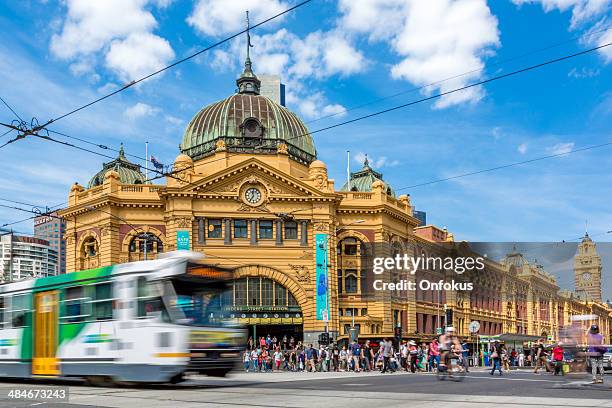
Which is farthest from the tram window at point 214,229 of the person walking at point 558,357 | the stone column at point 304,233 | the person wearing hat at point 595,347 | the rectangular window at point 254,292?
the person wearing hat at point 595,347

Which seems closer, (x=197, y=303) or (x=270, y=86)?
(x=197, y=303)

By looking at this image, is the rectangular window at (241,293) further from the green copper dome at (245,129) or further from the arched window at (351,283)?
the green copper dome at (245,129)

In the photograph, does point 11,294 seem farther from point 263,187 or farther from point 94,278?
point 263,187

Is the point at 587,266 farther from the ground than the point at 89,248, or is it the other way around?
the point at 89,248

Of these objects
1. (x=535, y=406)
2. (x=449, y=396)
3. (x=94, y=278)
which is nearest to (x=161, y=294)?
(x=94, y=278)

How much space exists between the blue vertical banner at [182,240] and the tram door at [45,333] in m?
34.2

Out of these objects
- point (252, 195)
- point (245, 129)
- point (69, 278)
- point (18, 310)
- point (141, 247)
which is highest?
A: point (245, 129)

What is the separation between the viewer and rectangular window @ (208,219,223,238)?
197ft

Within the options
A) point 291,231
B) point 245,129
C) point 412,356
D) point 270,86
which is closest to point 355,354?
point 412,356

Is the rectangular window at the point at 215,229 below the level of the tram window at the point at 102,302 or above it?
above

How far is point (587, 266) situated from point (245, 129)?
96.7 feet

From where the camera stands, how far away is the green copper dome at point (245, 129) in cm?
6650

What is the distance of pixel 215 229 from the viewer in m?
60.2

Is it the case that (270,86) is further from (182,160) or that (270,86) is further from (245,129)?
(182,160)
